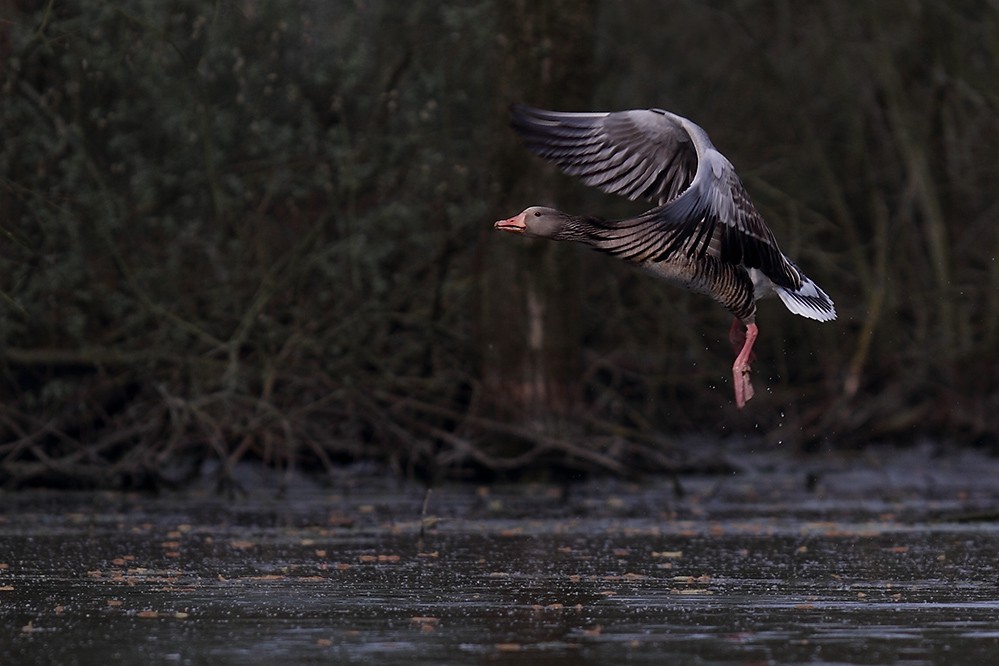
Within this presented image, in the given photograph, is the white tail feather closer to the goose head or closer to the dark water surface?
the dark water surface

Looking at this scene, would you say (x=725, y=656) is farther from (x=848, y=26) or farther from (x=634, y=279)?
(x=848, y=26)

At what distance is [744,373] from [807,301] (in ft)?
2.69

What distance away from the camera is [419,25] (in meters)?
18.3

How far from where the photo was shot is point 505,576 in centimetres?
1001

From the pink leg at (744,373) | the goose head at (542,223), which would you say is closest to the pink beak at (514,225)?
the goose head at (542,223)

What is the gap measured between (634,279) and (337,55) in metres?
3.98

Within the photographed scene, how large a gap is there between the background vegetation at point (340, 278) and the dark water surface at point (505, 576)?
2.50 ft

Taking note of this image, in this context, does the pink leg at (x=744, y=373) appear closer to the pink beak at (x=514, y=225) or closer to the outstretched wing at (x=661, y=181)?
the outstretched wing at (x=661, y=181)

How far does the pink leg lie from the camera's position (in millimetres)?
11008

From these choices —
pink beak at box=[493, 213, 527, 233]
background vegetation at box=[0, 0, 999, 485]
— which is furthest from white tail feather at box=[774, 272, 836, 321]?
background vegetation at box=[0, 0, 999, 485]

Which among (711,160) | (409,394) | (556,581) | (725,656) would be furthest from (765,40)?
(725,656)

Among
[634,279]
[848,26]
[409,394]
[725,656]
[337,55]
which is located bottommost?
[725,656]

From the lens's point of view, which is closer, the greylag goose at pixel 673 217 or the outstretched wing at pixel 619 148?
the greylag goose at pixel 673 217

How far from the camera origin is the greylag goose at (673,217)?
1027 centimetres
